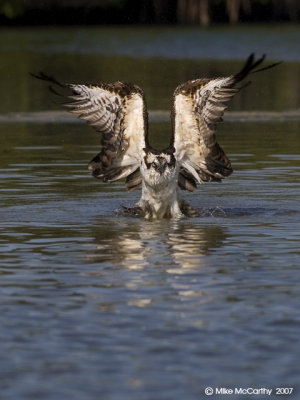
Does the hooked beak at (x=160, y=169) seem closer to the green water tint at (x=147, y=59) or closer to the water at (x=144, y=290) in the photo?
the water at (x=144, y=290)

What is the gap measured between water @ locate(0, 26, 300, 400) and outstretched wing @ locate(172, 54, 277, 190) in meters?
0.38

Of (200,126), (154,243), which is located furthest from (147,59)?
(154,243)

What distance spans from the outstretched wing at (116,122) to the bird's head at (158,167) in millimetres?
404

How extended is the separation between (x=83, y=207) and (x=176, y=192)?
3.58ft

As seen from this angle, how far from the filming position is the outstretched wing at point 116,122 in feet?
47.0

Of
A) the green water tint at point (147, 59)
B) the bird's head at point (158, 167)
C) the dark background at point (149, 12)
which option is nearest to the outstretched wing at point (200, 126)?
the bird's head at point (158, 167)

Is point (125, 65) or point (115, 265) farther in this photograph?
point (125, 65)

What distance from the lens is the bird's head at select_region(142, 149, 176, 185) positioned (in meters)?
13.9

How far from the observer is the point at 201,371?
7.89 metres

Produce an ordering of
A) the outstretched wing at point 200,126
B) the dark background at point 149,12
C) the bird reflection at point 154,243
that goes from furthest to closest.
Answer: the dark background at point 149,12
the outstretched wing at point 200,126
the bird reflection at point 154,243

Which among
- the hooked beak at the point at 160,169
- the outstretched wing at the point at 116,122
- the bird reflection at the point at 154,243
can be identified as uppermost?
the outstretched wing at the point at 116,122

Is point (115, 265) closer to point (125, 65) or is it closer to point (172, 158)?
point (172, 158)

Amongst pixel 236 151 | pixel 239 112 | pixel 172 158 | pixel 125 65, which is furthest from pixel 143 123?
pixel 125 65

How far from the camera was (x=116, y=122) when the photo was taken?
14633mm
